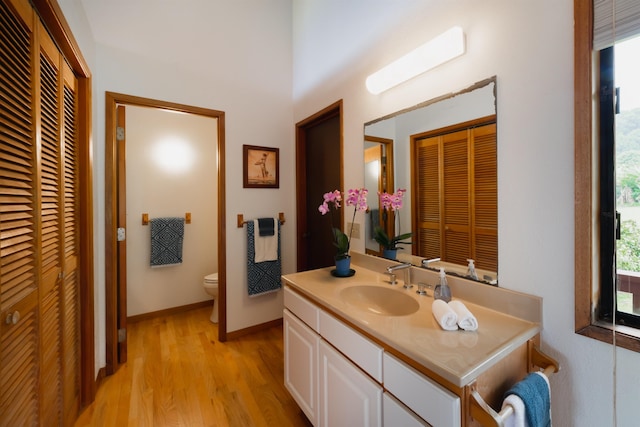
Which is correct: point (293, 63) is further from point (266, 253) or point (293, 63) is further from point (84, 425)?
point (84, 425)

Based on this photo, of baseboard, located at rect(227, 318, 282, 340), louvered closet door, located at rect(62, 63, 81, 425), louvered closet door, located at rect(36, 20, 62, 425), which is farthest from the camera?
baseboard, located at rect(227, 318, 282, 340)

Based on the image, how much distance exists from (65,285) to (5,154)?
76cm

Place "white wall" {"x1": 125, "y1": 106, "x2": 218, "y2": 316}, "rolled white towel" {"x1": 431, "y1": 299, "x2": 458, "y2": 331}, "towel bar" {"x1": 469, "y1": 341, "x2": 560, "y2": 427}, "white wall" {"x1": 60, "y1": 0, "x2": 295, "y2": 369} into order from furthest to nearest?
"white wall" {"x1": 125, "y1": 106, "x2": 218, "y2": 316} < "white wall" {"x1": 60, "y1": 0, "x2": 295, "y2": 369} < "rolled white towel" {"x1": 431, "y1": 299, "x2": 458, "y2": 331} < "towel bar" {"x1": 469, "y1": 341, "x2": 560, "y2": 427}

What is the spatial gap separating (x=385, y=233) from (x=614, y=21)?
118cm

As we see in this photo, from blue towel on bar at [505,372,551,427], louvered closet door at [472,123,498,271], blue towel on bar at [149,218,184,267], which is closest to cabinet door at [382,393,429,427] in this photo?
blue towel on bar at [505,372,551,427]

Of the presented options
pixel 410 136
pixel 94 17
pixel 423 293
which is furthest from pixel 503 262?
pixel 94 17

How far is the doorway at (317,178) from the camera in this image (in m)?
2.14

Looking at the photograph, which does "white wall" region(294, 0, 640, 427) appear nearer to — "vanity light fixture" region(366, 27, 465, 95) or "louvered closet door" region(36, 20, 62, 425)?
"vanity light fixture" region(366, 27, 465, 95)

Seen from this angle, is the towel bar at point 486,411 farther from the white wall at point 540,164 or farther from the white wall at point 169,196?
the white wall at point 169,196

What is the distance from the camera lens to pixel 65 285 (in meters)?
1.33

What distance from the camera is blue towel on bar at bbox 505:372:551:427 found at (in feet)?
2.38

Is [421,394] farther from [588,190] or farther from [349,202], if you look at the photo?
[349,202]

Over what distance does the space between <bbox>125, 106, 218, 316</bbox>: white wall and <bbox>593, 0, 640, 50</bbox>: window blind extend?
112 inches

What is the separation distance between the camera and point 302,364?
1.39 metres
